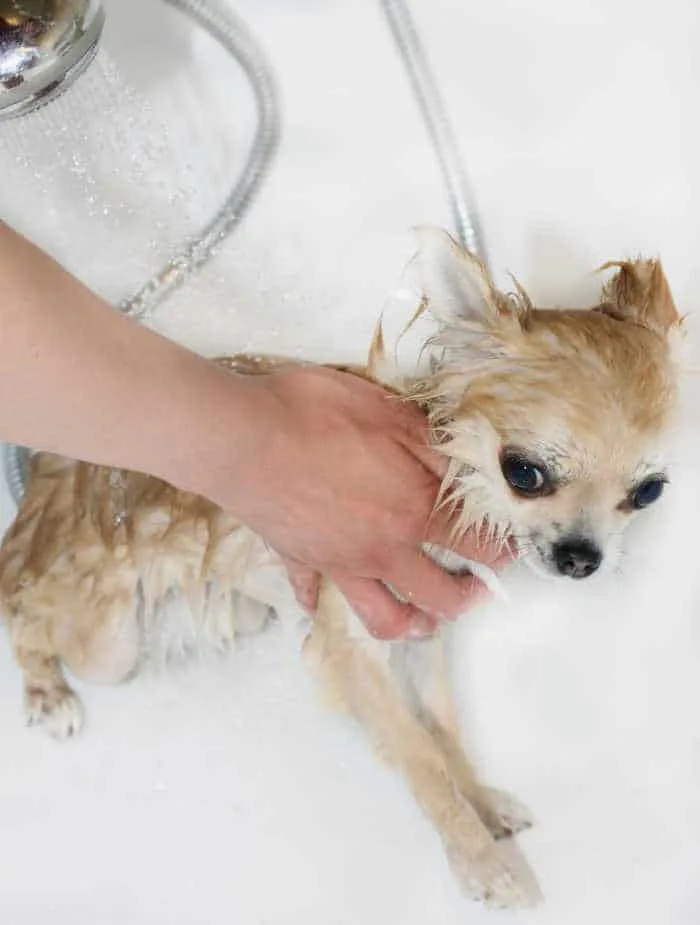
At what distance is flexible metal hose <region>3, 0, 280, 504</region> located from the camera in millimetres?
2012

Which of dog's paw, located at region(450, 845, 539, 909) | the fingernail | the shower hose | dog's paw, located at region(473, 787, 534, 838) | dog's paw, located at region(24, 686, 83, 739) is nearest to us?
the fingernail

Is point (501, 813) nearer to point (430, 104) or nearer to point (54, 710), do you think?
point (54, 710)

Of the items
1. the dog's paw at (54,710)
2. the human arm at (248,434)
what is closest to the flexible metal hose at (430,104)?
the human arm at (248,434)

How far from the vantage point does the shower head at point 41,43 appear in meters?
1.21

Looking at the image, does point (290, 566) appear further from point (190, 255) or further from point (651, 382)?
point (190, 255)

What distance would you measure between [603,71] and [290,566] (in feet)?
4.06

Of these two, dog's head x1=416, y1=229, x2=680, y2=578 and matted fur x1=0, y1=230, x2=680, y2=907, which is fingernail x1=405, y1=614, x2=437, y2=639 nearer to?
matted fur x1=0, y1=230, x2=680, y2=907

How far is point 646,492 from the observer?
1.22 metres

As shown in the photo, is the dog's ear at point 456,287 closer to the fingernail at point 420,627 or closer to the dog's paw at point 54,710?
the fingernail at point 420,627

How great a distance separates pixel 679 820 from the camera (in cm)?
164

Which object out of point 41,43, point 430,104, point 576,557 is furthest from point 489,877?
point 430,104

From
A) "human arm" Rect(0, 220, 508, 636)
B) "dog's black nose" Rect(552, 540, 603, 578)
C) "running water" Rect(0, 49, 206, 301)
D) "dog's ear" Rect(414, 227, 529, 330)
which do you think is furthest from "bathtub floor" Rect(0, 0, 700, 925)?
"dog's ear" Rect(414, 227, 529, 330)

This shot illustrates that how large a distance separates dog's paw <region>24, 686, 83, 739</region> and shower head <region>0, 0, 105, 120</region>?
38.5 inches

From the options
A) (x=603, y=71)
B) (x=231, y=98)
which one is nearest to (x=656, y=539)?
(x=603, y=71)
